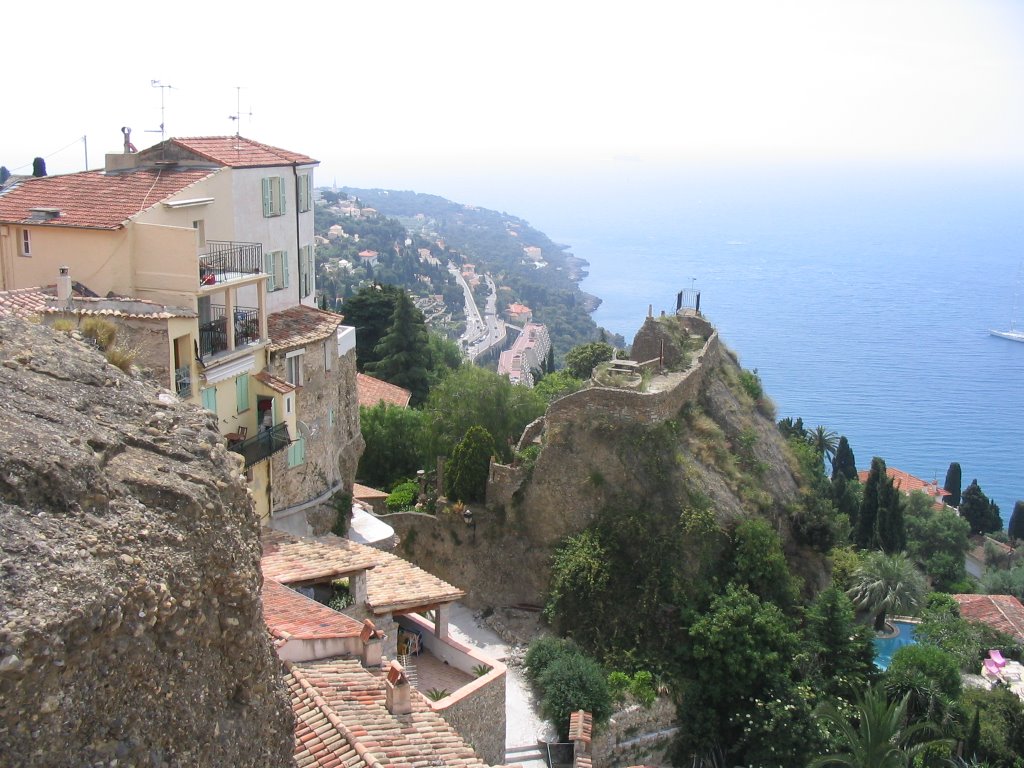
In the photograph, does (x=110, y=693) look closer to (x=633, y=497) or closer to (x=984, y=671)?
(x=633, y=497)

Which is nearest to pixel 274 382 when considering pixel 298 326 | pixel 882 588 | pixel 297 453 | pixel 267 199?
pixel 297 453

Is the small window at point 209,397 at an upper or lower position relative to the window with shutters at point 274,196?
lower

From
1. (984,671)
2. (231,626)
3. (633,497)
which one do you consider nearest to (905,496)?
(984,671)

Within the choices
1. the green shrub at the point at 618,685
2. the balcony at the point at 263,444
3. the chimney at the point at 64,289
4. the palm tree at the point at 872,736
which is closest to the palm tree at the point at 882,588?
the palm tree at the point at 872,736

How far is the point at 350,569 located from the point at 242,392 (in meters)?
4.68

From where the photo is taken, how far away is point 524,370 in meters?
114

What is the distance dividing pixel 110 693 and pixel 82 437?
5.29ft

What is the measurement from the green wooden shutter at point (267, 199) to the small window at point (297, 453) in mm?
5270

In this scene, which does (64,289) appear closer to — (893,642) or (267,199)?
(267,199)

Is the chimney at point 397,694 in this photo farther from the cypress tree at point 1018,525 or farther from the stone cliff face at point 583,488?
the cypress tree at point 1018,525

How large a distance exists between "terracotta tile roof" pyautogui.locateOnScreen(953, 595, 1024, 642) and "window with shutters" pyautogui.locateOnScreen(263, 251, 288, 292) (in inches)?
1168

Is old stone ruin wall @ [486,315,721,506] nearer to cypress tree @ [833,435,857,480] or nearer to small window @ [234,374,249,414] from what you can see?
small window @ [234,374,249,414]

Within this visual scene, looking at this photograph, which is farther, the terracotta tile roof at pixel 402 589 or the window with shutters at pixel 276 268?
the window with shutters at pixel 276 268

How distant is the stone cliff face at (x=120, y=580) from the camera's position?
497cm
